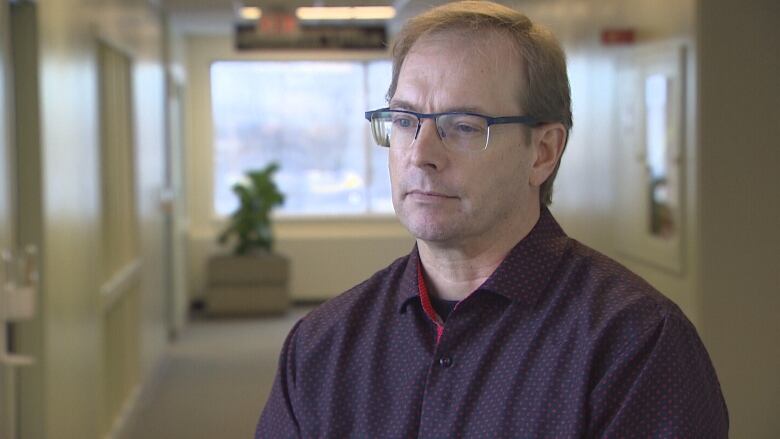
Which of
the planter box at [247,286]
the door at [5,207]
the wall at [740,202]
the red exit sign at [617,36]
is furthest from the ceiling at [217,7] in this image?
the door at [5,207]

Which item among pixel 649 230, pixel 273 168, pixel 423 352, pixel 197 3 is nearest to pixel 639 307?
pixel 423 352

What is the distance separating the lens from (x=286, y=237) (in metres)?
12.2

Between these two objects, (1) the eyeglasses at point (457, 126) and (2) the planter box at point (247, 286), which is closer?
(1) the eyeglasses at point (457, 126)

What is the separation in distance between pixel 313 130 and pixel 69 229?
25.5 ft

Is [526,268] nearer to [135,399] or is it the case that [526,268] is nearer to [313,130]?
[135,399]

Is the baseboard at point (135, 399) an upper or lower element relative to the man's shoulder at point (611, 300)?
lower

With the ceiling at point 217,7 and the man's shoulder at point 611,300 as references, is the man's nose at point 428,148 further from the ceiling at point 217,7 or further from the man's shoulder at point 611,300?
the ceiling at point 217,7

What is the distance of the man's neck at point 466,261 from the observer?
5.42 ft

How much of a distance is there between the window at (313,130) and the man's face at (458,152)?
10.9 metres

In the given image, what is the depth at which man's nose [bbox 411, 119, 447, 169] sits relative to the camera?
5.12ft

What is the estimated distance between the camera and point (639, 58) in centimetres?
563

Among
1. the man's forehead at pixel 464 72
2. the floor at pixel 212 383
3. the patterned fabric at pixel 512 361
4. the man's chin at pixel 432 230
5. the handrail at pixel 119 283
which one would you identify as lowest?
the floor at pixel 212 383

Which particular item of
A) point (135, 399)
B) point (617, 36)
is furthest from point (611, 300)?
point (135, 399)

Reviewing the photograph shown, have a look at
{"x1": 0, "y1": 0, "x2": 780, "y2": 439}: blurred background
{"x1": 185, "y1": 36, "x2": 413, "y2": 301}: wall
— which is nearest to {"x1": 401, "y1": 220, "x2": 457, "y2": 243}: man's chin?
{"x1": 0, "y1": 0, "x2": 780, "y2": 439}: blurred background
